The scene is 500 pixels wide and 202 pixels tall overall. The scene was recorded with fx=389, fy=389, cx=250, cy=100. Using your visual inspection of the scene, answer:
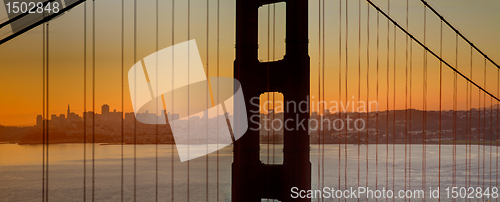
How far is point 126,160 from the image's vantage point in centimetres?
7131

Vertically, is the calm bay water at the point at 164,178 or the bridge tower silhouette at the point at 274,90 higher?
the bridge tower silhouette at the point at 274,90

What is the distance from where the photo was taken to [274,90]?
6.84 m

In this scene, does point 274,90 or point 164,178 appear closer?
point 274,90

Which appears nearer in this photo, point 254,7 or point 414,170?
point 254,7

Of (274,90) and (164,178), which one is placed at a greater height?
(274,90)

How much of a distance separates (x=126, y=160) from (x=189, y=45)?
6668 centimetres

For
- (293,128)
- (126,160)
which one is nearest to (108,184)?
(126,160)

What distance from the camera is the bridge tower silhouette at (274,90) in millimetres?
6633

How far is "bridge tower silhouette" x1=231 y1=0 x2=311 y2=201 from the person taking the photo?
663cm

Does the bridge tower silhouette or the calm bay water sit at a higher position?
the bridge tower silhouette

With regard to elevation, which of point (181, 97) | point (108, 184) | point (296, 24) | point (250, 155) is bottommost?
point (108, 184)

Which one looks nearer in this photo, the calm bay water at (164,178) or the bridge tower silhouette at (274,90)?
the bridge tower silhouette at (274,90)

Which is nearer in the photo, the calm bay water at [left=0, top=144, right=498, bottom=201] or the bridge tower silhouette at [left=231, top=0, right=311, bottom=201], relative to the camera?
the bridge tower silhouette at [left=231, top=0, right=311, bottom=201]

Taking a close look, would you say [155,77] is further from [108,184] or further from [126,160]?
[126,160]
